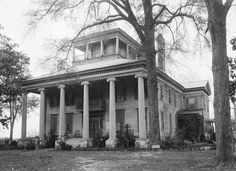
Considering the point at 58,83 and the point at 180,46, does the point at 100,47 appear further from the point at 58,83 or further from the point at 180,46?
the point at 180,46

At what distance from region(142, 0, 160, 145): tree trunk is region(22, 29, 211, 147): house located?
13.3 feet

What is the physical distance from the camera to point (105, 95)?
2784 centimetres

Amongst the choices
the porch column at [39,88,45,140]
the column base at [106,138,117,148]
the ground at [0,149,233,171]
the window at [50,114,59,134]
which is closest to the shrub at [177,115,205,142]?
the column base at [106,138,117,148]

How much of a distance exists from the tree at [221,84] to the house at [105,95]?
1188 centimetres

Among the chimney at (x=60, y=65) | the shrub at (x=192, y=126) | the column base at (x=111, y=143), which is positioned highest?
the chimney at (x=60, y=65)

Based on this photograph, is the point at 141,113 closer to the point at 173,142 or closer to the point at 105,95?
the point at 173,142

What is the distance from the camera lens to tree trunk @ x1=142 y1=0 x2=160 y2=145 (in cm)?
1684

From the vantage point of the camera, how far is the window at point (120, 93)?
87.5 ft

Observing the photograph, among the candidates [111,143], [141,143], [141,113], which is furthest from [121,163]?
[111,143]

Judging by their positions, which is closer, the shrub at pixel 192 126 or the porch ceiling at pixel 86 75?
the porch ceiling at pixel 86 75

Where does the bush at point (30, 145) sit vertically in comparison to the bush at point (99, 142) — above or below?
below

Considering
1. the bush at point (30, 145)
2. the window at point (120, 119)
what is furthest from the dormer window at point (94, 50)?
the bush at point (30, 145)

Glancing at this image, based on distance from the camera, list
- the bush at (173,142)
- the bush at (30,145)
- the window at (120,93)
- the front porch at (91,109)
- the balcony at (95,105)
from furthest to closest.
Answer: the balcony at (95,105)
the window at (120,93)
the front porch at (91,109)
the bush at (30,145)
the bush at (173,142)

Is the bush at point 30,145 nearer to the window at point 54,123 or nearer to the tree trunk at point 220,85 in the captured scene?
the window at point 54,123
